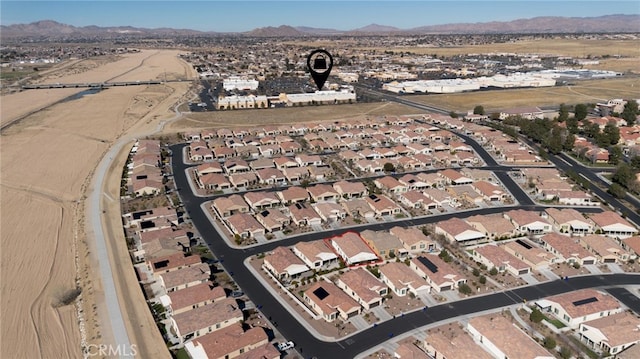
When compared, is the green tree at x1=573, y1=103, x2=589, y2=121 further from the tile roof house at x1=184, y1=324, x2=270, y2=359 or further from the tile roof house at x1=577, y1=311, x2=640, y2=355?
the tile roof house at x1=184, y1=324, x2=270, y2=359

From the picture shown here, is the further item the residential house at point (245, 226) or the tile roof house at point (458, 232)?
the residential house at point (245, 226)

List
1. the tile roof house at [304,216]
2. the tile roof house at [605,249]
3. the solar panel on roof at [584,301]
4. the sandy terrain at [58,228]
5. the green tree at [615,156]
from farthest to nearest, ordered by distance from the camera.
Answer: the green tree at [615,156] → the tile roof house at [304,216] → the tile roof house at [605,249] → the solar panel on roof at [584,301] → the sandy terrain at [58,228]

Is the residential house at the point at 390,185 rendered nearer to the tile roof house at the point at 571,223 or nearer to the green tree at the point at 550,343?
the tile roof house at the point at 571,223

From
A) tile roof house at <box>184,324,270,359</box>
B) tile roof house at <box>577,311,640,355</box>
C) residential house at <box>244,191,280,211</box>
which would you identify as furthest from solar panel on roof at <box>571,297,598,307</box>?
residential house at <box>244,191,280,211</box>

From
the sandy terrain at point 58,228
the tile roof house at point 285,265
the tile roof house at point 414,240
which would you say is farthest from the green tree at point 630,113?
the sandy terrain at point 58,228

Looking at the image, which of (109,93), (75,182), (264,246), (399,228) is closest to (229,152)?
(75,182)

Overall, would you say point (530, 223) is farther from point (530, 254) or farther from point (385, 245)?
point (385, 245)

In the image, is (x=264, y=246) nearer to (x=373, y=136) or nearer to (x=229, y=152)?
(x=229, y=152)

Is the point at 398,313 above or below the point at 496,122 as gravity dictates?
below
